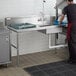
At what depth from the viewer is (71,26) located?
405 centimetres

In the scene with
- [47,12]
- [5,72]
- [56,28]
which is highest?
[47,12]

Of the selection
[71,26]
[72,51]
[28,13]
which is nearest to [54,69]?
[72,51]

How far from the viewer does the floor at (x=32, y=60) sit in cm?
375

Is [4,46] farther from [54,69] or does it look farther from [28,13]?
[28,13]

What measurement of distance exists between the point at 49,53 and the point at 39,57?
413mm

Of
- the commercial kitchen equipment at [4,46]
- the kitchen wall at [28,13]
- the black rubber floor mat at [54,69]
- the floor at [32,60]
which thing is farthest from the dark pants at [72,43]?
the commercial kitchen equipment at [4,46]

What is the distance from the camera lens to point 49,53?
4.94 m

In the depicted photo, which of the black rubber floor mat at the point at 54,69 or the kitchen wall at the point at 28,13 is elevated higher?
the kitchen wall at the point at 28,13

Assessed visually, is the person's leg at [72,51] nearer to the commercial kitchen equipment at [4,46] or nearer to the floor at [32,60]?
the floor at [32,60]

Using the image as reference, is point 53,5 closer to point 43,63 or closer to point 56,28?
point 56,28

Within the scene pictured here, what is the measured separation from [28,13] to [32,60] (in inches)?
46.5

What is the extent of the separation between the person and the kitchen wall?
0.91m

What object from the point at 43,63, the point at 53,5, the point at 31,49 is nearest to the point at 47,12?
the point at 53,5

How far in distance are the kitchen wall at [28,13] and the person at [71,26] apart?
2.99 ft
